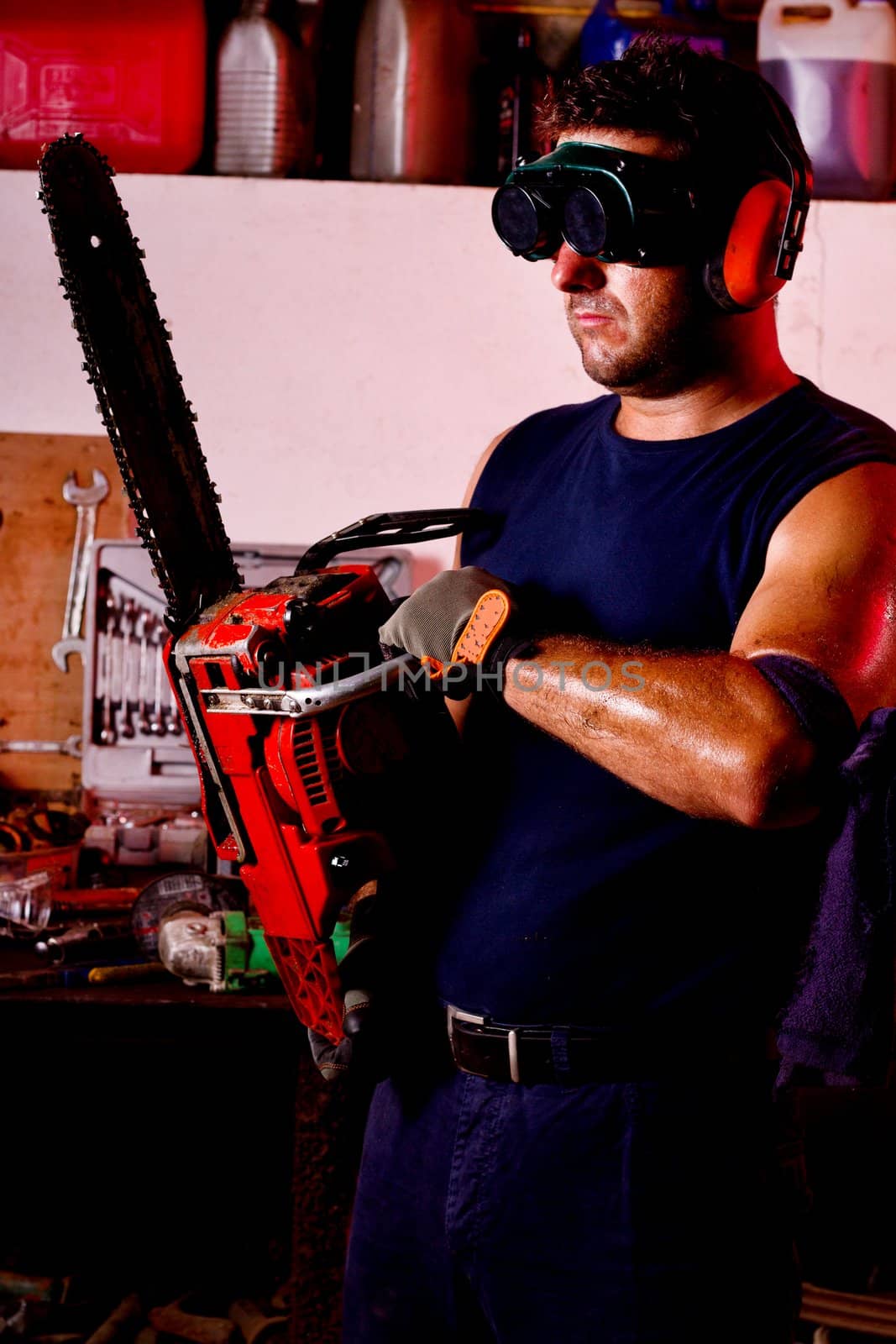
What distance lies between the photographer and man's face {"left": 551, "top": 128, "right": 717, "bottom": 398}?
4.61ft

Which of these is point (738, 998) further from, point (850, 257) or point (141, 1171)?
point (141, 1171)

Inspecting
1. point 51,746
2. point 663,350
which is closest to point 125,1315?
point 51,746

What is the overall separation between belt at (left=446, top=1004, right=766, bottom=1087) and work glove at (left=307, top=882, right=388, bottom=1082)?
5.6 inches

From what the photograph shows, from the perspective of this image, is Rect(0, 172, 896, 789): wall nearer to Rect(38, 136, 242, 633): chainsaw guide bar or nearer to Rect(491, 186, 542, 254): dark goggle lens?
Rect(38, 136, 242, 633): chainsaw guide bar

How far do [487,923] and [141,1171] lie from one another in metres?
2.47

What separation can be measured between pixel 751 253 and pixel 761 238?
2 centimetres

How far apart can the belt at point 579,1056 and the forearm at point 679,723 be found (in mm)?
304

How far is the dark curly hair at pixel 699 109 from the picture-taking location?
54.2 inches

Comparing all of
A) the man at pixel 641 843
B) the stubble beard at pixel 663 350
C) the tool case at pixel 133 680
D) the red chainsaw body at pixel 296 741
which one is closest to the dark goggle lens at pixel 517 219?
the man at pixel 641 843

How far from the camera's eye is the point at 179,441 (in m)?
1.67

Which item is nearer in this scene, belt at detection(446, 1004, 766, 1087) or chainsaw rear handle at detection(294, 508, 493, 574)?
belt at detection(446, 1004, 766, 1087)

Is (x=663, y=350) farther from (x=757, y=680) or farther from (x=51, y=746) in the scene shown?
(x=51, y=746)

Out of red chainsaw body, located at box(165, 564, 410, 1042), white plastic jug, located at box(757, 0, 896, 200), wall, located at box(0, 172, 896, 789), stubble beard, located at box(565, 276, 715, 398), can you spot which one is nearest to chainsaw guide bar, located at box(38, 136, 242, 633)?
red chainsaw body, located at box(165, 564, 410, 1042)

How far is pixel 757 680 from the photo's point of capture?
1131 mm
